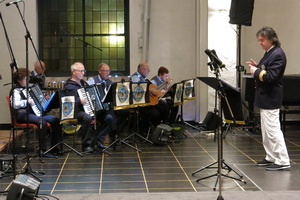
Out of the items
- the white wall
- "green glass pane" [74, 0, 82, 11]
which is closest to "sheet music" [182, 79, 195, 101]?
the white wall

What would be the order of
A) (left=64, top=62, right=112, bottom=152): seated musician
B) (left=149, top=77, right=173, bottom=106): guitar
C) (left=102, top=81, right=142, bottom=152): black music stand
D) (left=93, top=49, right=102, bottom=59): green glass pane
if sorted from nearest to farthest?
(left=102, top=81, right=142, bottom=152): black music stand → (left=64, top=62, right=112, bottom=152): seated musician → (left=149, top=77, right=173, bottom=106): guitar → (left=93, top=49, right=102, bottom=59): green glass pane

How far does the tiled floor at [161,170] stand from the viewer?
19.9ft

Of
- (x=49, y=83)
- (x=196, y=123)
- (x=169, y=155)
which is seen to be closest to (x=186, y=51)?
(x=196, y=123)

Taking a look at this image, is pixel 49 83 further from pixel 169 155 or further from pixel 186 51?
pixel 169 155

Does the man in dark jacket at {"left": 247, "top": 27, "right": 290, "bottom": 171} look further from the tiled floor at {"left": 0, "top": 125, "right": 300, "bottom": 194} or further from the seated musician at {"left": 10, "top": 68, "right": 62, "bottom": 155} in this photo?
the seated musician at {"left": 10, "top": 68, "right": 62, "bottom": 155}

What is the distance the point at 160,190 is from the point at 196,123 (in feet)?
18.5

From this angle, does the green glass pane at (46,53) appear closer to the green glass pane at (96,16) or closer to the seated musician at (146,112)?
the green glass pane at (96,16)

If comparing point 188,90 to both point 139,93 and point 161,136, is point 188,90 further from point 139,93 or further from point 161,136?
point 139,93

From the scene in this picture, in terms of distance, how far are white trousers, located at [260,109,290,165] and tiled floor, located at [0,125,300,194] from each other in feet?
0.80

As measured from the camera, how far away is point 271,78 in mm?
6613

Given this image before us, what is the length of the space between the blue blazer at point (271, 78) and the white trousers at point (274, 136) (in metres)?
0.12

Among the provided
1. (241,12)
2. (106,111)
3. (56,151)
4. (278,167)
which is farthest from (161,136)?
(241,12)

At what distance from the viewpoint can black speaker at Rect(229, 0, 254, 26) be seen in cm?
1004

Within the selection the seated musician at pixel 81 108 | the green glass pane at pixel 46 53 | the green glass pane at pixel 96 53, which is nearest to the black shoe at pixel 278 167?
the seated musician at pixel 81 108
